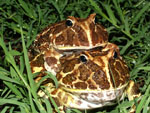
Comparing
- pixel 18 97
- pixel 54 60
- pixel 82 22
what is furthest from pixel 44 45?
pixel 18 97

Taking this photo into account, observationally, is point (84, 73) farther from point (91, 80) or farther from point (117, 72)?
point (117, 72)

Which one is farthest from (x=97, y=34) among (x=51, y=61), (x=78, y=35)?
(x=51, y=61)

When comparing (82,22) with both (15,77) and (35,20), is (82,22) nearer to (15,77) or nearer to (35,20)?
(15,77)

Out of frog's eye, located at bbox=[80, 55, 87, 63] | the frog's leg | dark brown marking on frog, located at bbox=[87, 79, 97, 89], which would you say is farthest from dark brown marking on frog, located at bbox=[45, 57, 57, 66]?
the frog's leg

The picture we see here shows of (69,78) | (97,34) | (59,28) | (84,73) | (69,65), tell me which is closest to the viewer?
(84,73)

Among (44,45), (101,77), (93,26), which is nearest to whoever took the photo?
(101,77)

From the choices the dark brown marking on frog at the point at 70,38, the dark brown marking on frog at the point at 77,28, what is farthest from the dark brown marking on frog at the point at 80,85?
the dark brown marking on frog at the point at 77,28
